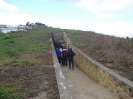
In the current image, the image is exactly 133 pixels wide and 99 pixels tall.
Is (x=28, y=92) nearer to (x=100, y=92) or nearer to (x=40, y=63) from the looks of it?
(x=100, y=92)

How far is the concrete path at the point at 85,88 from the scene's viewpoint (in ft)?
29.6

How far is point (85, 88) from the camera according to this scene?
34.1ft

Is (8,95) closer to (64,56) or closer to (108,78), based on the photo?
(108,78)

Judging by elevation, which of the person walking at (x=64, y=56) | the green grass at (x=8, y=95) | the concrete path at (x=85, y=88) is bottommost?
the concrete path at (x=85, y=88)

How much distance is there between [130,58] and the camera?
12.9m

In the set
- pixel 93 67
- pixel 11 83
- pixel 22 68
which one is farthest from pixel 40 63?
pixel 11 83

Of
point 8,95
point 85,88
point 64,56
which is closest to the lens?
point 8,95

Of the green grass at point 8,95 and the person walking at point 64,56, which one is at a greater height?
the green grass at point 8,95

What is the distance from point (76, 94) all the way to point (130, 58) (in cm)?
532

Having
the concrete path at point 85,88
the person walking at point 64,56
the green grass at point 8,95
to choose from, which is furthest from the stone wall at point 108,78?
the green grass at point 8,95

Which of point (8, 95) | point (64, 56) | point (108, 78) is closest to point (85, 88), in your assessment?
point (108, 78)

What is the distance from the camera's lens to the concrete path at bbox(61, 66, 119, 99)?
9.01 m

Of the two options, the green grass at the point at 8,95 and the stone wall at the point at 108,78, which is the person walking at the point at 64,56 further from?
the green grass at the point at 8,95

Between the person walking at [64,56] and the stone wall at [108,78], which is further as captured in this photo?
the person walking at [64,56]
